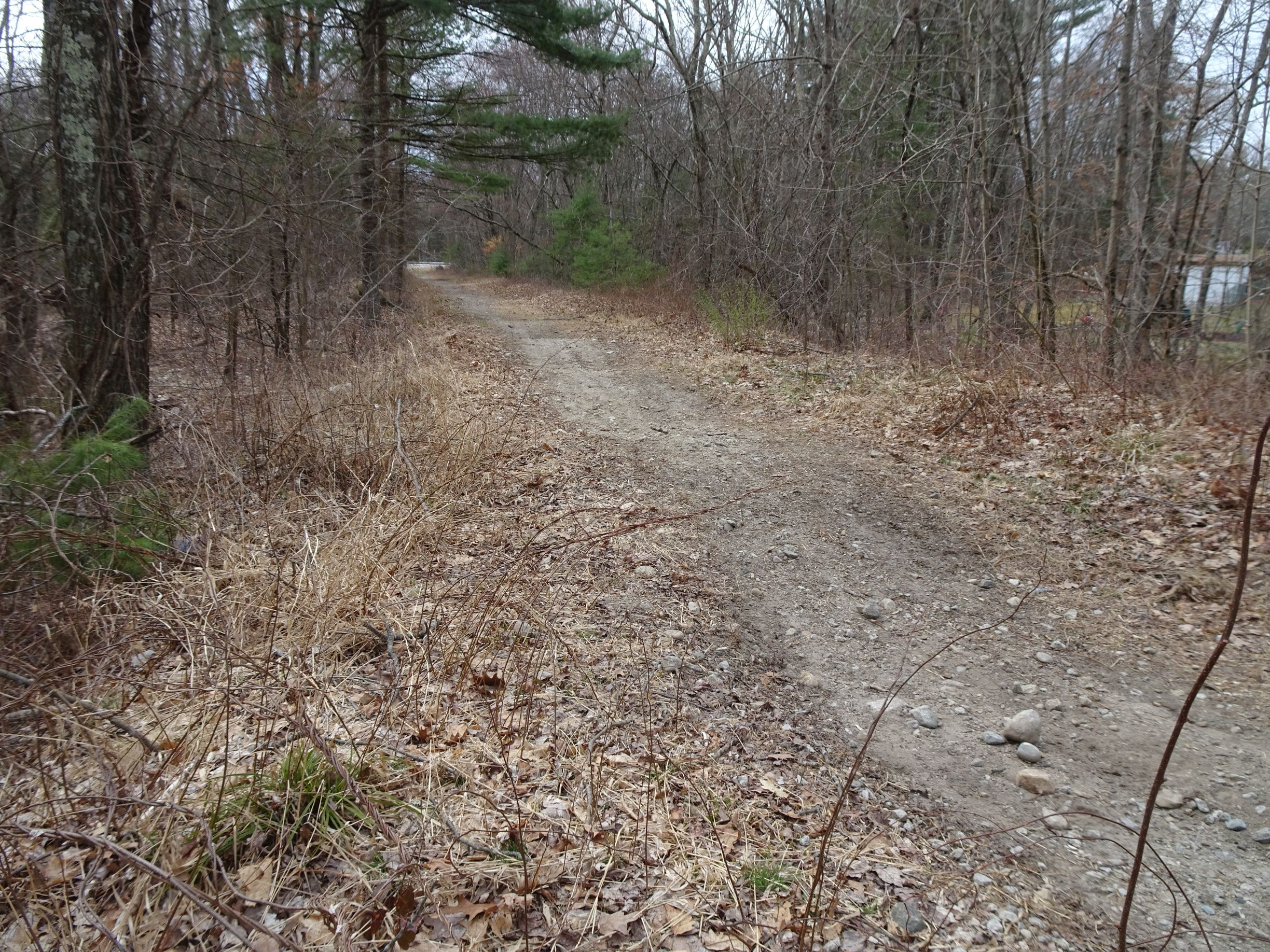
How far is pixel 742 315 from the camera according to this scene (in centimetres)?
1153

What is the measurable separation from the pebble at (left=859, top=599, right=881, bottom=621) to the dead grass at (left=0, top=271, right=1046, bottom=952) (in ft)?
2.58

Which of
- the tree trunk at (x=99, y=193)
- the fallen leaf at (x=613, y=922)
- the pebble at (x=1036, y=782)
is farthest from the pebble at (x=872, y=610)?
the tree trunk at (x=99, y=193)

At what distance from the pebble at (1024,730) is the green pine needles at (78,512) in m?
3.94

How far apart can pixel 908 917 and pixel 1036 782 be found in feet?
3.03

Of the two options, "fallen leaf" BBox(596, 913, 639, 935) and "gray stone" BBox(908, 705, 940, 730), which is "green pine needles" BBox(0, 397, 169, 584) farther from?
"gray stone" BBox(908, 705, 940, 730)

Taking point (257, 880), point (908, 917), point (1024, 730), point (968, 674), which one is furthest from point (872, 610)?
point (257, 880)

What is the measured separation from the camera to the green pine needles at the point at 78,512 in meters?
3.28

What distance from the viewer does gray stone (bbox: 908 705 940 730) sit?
3086mm

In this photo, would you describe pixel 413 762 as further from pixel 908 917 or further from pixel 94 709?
pixel 908 917

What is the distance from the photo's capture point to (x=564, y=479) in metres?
5.99

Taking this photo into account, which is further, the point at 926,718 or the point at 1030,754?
the point at 926,718

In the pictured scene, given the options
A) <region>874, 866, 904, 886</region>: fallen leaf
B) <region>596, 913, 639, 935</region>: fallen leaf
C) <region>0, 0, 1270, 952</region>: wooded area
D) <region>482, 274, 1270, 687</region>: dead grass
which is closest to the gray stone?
<region>0, 0, 1270, 952</region>: wooded area

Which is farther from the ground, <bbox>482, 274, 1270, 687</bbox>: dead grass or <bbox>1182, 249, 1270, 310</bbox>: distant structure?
<bbox>1182, 249, 1270, 310</bbox>: distant structure

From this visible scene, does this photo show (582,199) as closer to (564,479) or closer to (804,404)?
(804,404)
